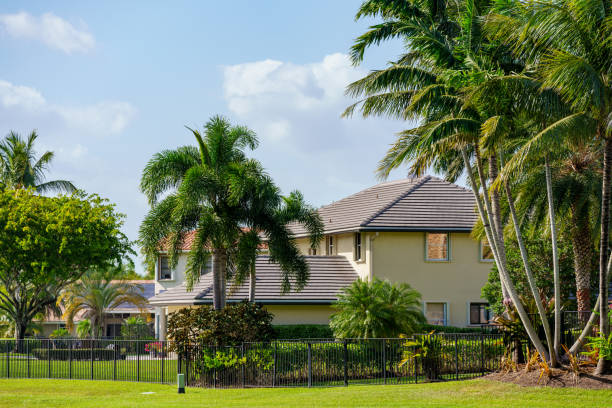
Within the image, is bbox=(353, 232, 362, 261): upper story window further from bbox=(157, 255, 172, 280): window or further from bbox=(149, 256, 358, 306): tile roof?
bbox=(157, 255, 172, 280): window

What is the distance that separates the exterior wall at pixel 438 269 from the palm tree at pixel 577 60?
16550 millimetres

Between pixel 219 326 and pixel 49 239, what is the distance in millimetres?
16899

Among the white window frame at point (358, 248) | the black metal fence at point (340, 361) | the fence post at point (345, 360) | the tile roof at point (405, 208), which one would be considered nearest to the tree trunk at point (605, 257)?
the black metal fence at point (340, 361)

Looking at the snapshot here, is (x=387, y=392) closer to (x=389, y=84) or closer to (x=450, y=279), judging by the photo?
(x=389, y=84)

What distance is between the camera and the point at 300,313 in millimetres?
35594

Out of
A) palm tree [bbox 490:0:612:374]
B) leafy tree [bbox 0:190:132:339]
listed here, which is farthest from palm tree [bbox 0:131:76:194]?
palm tree [bbox 490:0:612:374]

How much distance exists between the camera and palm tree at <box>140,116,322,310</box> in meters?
27.9

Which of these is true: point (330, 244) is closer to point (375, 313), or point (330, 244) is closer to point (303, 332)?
point (303, 332)

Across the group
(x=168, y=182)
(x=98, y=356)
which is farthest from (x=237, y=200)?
(x=98, y=356)

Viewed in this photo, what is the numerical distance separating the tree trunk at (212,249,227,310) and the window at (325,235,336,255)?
11.5 metres

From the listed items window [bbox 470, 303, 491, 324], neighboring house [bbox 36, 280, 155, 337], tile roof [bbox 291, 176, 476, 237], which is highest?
tile roof [bbox 291, 176, 476, 237]

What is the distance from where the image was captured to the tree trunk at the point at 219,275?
1148 inches

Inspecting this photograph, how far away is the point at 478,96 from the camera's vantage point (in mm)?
20734

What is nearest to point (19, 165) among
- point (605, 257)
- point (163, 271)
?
point (163, 271)
